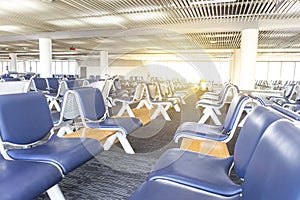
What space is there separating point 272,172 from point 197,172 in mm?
666

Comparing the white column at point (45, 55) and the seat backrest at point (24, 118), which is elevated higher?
the white column at point (45, 55)

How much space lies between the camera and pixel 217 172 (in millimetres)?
1489

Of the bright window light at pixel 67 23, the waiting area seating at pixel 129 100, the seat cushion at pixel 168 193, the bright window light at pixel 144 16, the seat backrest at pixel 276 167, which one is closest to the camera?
the seat backrest at pixel 276 167

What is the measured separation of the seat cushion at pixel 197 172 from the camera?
1279mm

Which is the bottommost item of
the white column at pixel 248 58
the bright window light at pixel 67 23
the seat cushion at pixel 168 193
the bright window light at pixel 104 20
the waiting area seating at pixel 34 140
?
the seat cushion at pixel 168 193

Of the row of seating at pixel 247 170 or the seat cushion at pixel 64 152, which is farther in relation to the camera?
the seat cushion at pixel 64 152

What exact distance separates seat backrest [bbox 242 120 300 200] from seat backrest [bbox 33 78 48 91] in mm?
6119

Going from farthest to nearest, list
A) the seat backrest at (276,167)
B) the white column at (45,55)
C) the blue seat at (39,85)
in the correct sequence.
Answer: the white column at (45,55)
the blue seat at (39,85)
the seat backrest at (276,167)

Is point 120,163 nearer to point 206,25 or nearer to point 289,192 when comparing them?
point 289,192

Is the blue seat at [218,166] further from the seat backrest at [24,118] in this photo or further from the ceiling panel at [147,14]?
the ceiling panel at [147,14]

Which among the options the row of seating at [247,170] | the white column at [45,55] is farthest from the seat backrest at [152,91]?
the white column at [45,55]

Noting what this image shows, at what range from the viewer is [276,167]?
0.81m

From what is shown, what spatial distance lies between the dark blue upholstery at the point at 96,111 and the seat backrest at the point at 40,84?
12.8 feet

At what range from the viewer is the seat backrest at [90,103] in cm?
261
